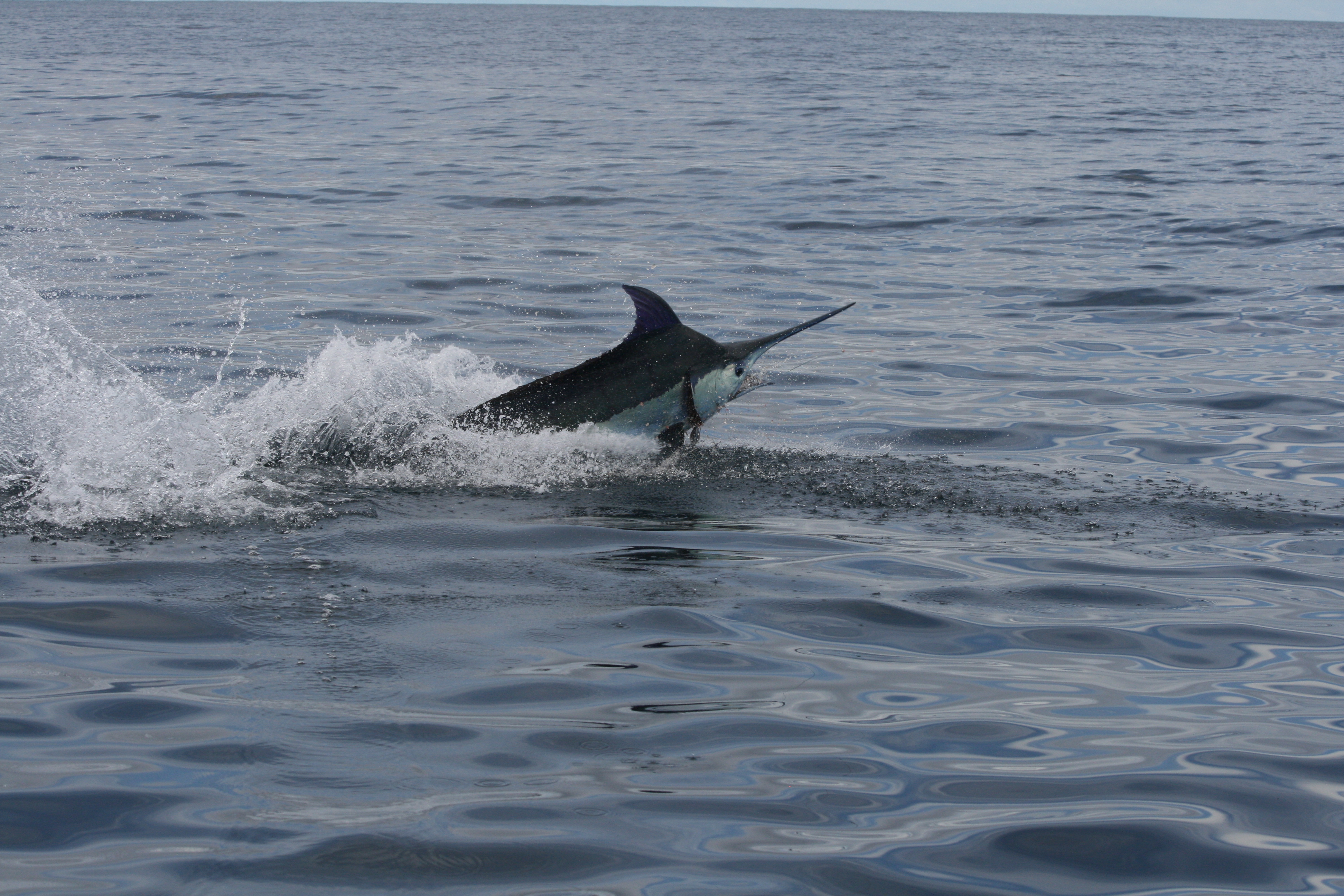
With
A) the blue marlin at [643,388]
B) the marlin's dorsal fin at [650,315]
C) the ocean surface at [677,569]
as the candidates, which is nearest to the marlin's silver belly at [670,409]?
the blue marlin at [643,388]

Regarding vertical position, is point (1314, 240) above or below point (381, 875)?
above

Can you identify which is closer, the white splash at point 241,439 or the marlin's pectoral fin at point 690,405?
the white splash at point 241,439

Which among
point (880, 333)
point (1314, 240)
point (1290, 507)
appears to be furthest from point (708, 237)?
point (1290, 507)

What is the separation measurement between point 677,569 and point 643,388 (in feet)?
5.54

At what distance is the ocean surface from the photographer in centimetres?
344

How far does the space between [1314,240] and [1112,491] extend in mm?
10549

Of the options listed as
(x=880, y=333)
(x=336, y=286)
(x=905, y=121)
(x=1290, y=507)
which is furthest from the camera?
(x=905, y=121)

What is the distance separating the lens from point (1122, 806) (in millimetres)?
3676

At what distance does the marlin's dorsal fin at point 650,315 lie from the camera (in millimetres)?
7020

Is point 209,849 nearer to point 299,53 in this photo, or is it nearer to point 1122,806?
point 1122,806

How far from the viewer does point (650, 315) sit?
7078mm

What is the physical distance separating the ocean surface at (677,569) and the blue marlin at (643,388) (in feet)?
0.58

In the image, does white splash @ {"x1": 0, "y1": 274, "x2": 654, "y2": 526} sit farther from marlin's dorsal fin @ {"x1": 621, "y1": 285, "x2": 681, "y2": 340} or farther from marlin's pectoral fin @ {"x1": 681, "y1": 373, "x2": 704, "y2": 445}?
marlin's dorsal fin @ {"x1": 621, "y1": 285, "x2": 681, "y2": 340}

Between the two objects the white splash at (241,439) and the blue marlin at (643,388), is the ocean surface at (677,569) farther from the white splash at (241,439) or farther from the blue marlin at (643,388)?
the blue marlin at (643,388)
